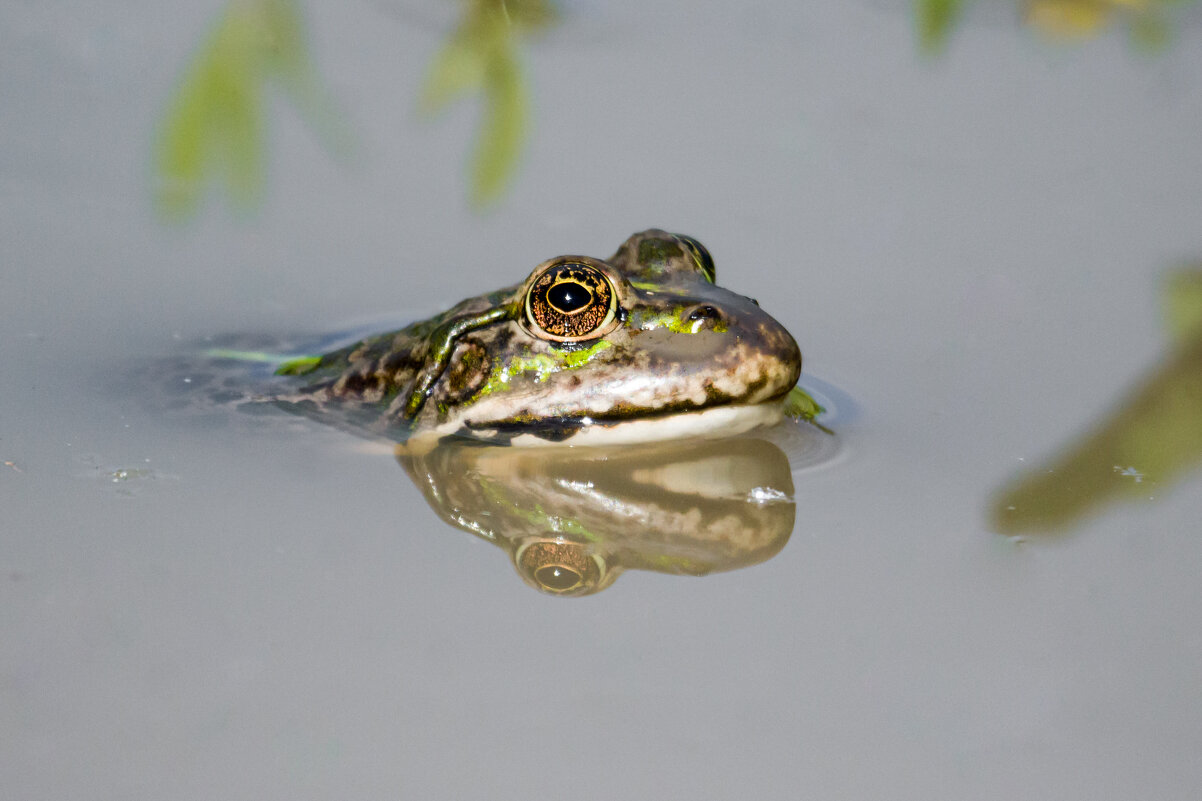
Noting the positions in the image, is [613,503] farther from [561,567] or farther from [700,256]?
A: [700,256]

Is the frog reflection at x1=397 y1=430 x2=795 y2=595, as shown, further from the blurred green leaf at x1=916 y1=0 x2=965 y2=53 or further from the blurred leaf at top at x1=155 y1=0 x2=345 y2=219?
the blurred green leaf at x1=916 y1=0 x2=965 y2=53

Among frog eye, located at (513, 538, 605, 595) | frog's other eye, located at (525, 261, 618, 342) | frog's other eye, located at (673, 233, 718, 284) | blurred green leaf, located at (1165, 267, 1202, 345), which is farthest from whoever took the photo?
blurred green leaf, located at (1165, 267, 1202, 345)

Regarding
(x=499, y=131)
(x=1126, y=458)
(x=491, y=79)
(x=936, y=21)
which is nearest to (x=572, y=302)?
(x=1126, y=458)

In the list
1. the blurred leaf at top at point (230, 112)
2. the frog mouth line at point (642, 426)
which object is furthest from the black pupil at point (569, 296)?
the blurred leaf at top at point (230, 112)

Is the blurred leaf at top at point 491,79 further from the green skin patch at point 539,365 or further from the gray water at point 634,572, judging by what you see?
the green skin patch at point 539,365

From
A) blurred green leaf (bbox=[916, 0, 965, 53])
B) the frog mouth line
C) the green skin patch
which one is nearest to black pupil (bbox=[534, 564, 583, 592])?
the frog mouth line

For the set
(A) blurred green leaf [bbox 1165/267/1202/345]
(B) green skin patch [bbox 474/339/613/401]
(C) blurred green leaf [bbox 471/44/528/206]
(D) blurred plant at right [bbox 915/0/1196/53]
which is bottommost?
(B) green skin patch [bbox 474/339/613/401]
